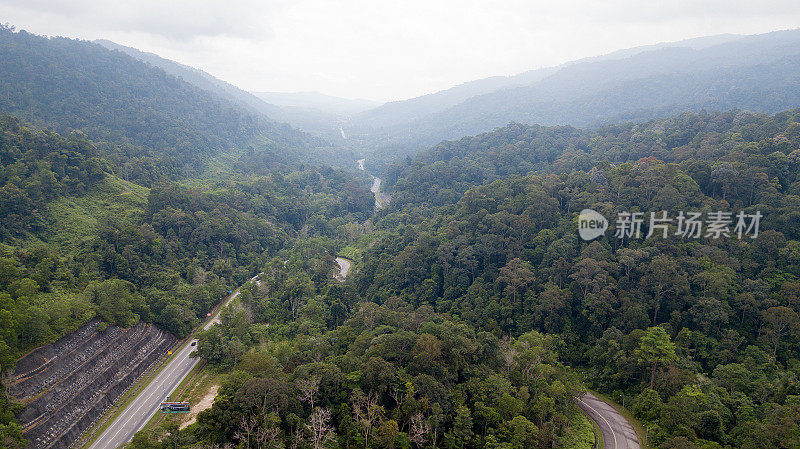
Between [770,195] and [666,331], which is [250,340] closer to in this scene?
[666,331]

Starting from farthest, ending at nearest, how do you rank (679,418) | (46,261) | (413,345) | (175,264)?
(175,264), (46,261), (413,345), (679,418)

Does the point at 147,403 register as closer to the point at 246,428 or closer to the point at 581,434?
the point at 246,428

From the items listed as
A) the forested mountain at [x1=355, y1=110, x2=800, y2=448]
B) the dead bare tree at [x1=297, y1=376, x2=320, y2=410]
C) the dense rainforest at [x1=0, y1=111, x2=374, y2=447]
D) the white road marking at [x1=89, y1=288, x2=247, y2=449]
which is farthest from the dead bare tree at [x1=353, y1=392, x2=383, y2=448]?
the dense rainforest at [x1=0, y1=111, x2=374, y2=447]

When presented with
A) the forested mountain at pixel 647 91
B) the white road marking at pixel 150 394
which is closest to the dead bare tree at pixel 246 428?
the white road marking at pixel 150 394

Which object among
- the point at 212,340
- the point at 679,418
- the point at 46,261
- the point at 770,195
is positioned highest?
the point at 46,261

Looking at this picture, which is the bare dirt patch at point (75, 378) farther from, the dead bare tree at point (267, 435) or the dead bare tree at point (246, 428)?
the dead bare tree at point (267, 435)

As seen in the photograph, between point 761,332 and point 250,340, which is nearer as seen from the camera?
point 761,332

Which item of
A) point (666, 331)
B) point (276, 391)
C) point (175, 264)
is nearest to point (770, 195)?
point (666, 331)

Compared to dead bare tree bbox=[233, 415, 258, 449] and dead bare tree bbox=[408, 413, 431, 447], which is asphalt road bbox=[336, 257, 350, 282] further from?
dead bare tree bbox=[233, 415, 258, 449]
